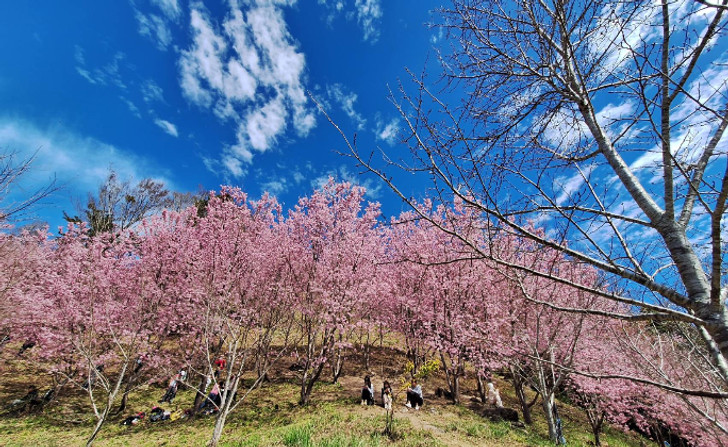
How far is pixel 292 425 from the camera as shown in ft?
25.7

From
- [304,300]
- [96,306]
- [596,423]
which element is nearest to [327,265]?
[304,300]

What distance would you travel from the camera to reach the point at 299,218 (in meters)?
12.5

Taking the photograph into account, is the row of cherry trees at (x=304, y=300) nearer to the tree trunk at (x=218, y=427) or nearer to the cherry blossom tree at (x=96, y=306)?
the cherry blossom tree at (x=96, y=306)

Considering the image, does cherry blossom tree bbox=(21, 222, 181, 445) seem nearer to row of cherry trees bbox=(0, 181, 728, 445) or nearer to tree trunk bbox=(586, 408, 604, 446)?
row of cherry trees bbox=(0, 181, 728, 445)

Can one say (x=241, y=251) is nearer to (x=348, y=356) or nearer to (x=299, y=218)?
(x=299, y=218)

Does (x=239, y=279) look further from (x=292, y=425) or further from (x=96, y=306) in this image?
(x=96, y=306)

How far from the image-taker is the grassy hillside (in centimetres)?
720

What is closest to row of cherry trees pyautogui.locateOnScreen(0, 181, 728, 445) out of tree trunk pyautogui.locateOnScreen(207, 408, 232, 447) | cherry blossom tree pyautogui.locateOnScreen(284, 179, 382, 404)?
cherry blossom tree pyautogui.locateOnScreen(284, 179, 382, 404)

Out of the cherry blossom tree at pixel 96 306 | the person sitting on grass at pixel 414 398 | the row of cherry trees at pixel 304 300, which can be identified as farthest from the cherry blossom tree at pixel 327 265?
the cherry blossom tree at pixel 96 306

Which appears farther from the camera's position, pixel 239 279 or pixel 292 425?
pixel 239 279

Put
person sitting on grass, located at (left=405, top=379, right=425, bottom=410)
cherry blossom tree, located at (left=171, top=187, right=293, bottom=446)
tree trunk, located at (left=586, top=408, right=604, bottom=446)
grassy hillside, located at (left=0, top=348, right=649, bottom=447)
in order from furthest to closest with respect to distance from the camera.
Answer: tree trunk, located at (left=586, top=408, right=604, bottom=446) → person sitting on grass, located at (left=405, top=379, right=425, bottom=410) → cherry blossom tree, located at (left=171, top=187, right=293, bottom=446) → grassy hillside, located at (left=0, top=348, right=649, bottom=447)

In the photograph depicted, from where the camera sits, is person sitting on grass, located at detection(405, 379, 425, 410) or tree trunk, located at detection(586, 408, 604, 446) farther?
Answer: tree trunk, located at detection(586, 408, 604, 446)

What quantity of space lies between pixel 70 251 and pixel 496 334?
63.6 feet

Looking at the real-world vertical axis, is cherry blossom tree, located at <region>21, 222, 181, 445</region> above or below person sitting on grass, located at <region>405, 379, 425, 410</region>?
above
